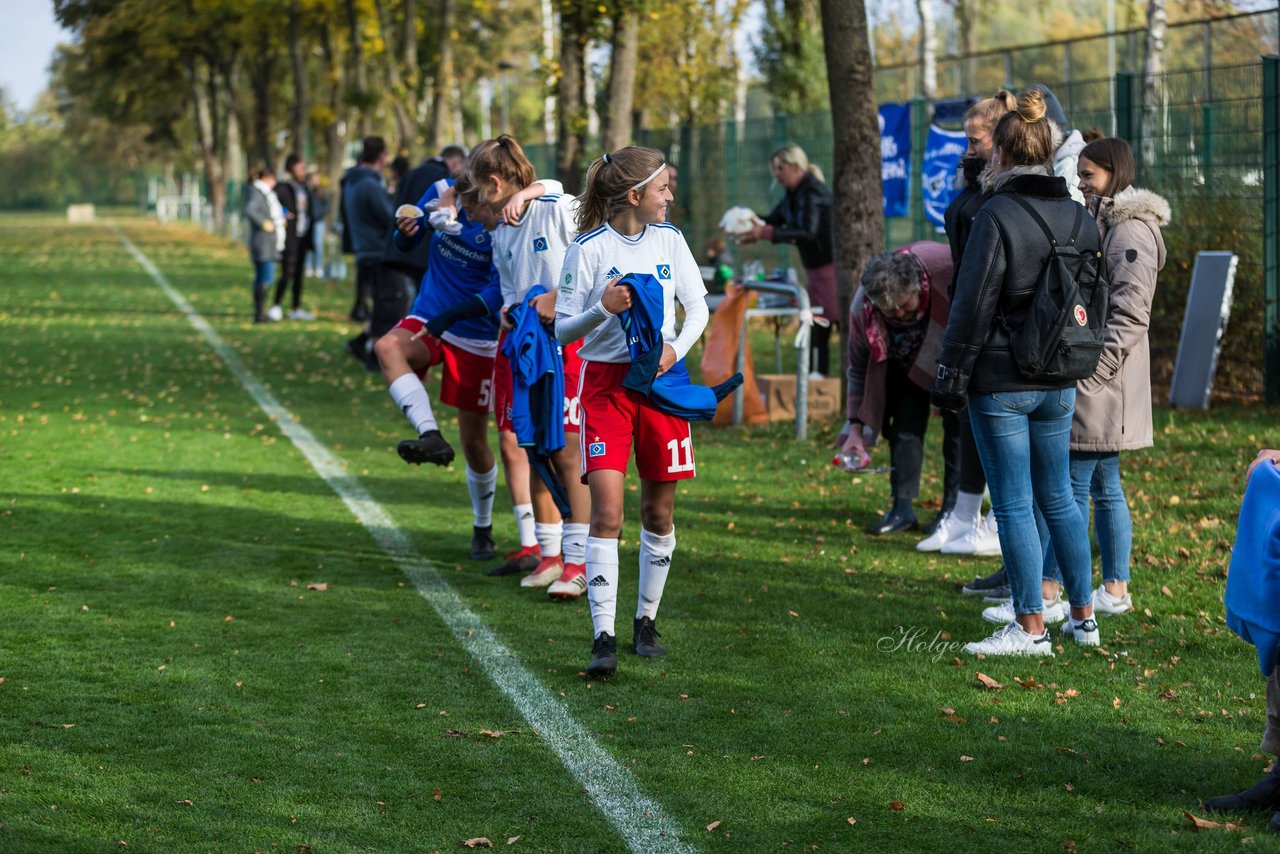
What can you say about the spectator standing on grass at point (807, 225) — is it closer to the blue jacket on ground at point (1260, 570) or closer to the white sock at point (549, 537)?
the white sock at point (549, 537)

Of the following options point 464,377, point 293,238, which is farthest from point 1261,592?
point 293,238

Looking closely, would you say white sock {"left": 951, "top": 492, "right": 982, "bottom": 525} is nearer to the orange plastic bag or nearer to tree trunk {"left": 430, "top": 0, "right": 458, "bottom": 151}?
the orange plastic bag

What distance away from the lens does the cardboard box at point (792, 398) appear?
13219 mm

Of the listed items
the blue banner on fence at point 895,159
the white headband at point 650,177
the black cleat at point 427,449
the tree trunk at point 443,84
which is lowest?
the black cleat at point 427,449

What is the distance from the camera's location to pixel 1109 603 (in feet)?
22.7

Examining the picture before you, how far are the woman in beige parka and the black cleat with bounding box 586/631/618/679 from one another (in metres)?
2.06

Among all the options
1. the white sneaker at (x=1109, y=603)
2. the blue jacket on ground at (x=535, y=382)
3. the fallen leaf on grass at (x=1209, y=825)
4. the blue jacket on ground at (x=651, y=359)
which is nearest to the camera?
the fallen leaf on grass at (x=1209, y=825)

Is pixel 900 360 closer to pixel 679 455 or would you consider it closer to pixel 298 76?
pixel 679 455

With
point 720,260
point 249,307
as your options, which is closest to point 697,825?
point 720,260

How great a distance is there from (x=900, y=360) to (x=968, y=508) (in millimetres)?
858

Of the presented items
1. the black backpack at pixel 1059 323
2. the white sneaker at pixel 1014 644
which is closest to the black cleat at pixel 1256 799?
the white sneaker at pixel 1014 644

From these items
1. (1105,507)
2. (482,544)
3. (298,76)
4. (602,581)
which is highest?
(298,76)

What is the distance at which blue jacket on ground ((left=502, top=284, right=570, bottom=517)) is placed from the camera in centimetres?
704

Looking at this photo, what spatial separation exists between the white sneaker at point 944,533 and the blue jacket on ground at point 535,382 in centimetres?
233
